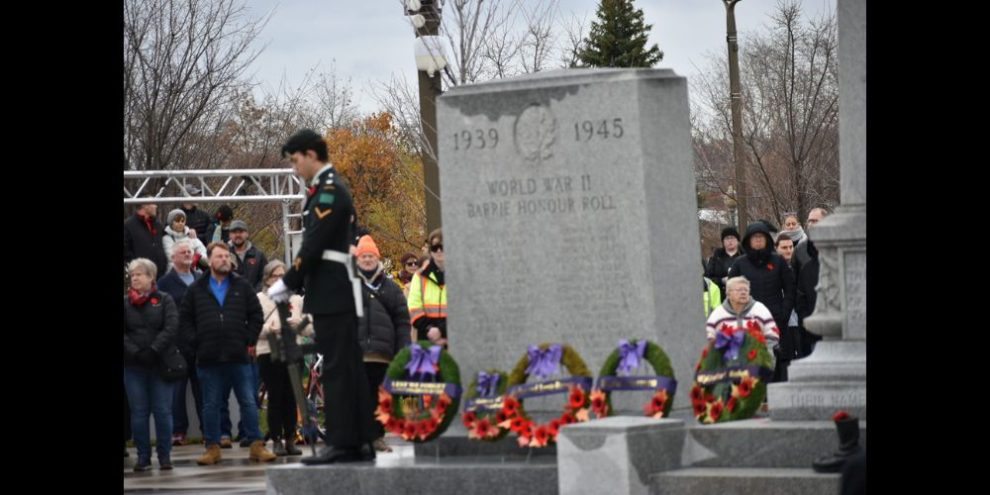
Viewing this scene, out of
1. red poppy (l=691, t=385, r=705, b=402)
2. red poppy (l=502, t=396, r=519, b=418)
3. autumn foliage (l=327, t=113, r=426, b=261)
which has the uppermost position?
autumn foliage (l=327, t=113, r=426, b=261)

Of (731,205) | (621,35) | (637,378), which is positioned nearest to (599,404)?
(637,378)

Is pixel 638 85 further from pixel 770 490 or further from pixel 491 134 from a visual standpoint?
pixel 770 490

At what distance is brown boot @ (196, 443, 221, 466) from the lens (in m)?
17.8

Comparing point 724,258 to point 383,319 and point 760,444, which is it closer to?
point 383,319

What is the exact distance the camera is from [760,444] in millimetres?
11766

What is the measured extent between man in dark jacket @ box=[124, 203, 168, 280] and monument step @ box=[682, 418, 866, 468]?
12.0 meters

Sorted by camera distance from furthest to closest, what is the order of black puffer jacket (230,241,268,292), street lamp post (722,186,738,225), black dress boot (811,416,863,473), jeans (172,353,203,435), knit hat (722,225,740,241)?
1. street lamp post (722,186,738,225)
2. black puffer jacket (230,241,268,292)
3. knit hat (722,225,740,241)
4. jeans (172,353,203,435)
5. black dress boot (811,416,863,473)

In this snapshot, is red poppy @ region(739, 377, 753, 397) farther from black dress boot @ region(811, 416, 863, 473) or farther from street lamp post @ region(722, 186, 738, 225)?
street lamp post @ region(722, 186, 738, 225)

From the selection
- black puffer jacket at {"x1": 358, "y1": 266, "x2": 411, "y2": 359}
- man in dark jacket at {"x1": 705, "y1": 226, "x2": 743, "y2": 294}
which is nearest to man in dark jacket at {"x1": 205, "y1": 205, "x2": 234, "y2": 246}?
man in dark jacket at {"x1": 705, "y1": 226, "x2": 743, "y2": 294}

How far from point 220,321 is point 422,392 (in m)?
5.62

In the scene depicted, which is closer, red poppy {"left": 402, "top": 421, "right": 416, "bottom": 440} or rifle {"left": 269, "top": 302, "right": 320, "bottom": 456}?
red poppy {"left": 402, "top": 421, "right": 416, "bottom": 440}

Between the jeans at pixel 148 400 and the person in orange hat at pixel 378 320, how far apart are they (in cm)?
184

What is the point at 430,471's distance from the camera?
12.5 metres
